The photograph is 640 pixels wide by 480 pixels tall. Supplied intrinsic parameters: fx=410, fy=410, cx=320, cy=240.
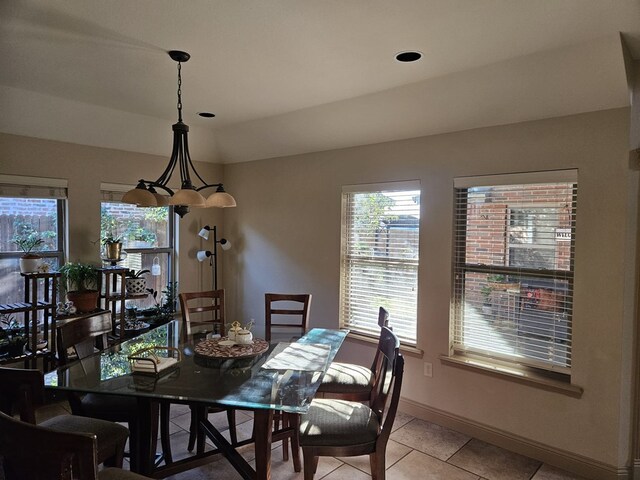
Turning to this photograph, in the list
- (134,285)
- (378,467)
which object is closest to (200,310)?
(134,285)

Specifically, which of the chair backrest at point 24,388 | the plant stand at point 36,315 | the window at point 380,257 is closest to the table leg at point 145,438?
the chair backrest at point 24,388

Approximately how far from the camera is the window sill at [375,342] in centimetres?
345

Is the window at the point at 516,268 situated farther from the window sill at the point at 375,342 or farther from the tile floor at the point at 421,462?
the tile floor at the point at 421,462

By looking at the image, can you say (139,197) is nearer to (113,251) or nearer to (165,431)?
(165,431)

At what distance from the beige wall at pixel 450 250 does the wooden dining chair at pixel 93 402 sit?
2.06 m

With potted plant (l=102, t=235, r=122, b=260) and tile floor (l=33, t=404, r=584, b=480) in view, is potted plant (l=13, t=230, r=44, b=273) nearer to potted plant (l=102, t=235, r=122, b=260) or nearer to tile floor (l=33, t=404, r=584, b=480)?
potted plant (l=102, t=235, r=122, b=260)

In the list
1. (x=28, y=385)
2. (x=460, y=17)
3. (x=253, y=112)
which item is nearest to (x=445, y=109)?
(x=460, y=17)

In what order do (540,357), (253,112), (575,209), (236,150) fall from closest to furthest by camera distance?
1. (575,209)
2. (540,357)
3. (253,112)
4. (236,150)

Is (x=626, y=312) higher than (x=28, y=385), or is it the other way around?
(x=626, y=312)

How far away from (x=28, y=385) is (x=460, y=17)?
102 inches

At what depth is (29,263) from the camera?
131 inches

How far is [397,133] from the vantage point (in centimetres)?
348

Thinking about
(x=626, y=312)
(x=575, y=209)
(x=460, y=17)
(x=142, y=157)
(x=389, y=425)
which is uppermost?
(x=460, y=17)

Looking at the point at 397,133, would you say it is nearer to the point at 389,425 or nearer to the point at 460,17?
the point at 460,17
